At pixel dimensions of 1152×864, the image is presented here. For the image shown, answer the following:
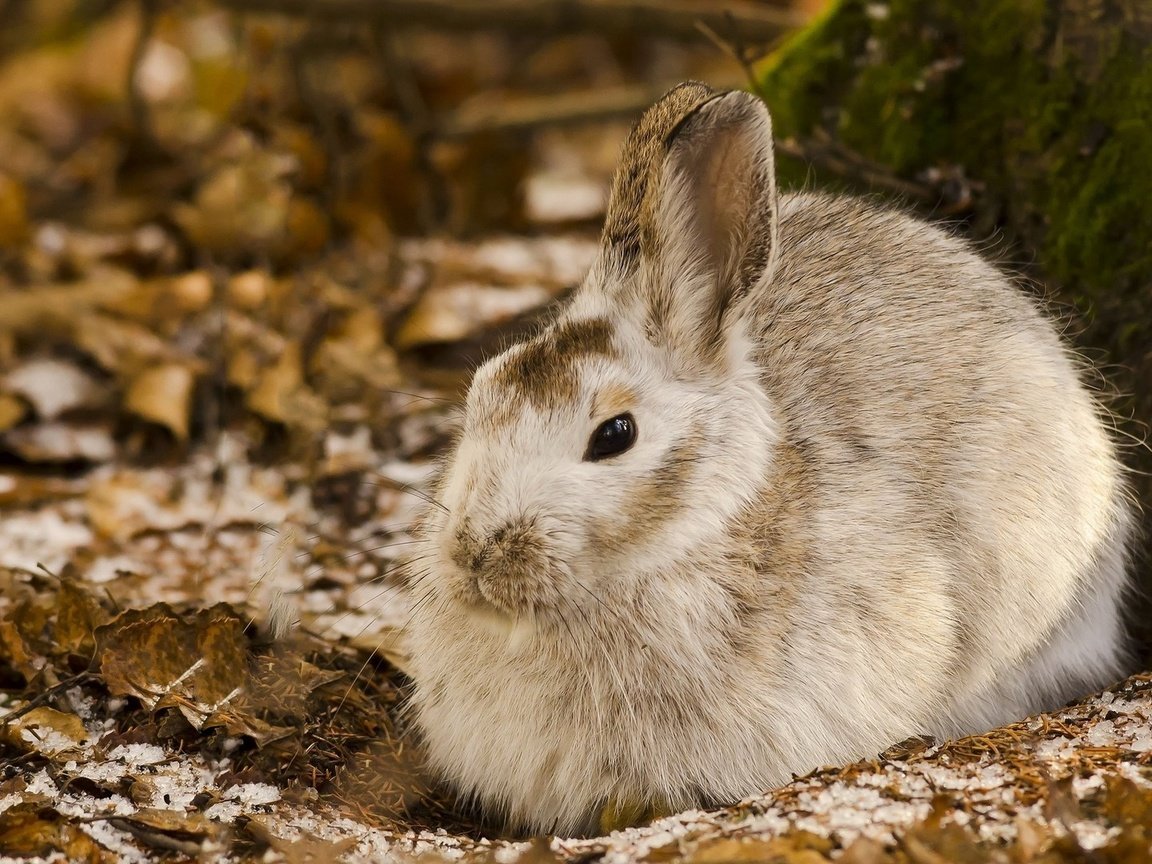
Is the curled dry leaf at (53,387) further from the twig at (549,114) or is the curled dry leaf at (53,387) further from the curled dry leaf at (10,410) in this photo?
the twig at (549,114)

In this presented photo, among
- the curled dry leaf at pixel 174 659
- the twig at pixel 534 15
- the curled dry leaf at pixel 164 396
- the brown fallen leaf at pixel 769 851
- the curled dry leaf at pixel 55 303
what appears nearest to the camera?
the brown fallen leaf at pixel 769 851

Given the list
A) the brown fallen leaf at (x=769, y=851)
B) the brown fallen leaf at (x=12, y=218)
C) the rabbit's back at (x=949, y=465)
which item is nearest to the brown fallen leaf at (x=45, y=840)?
the brown fallen leaf at (x=769, y=851)

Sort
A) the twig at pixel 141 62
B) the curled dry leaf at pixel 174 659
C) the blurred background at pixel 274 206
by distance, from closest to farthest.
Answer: the curled dry leaf at pixel 174 659 → the blurred background at pixel 274 206 → the twig at pixel 141 62

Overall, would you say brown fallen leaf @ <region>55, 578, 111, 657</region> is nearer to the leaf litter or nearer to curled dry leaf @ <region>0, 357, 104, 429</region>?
the leaf litter

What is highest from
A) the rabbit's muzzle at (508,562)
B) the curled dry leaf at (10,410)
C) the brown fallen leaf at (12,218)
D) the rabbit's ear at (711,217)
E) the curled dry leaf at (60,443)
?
the rabbit's ear at (711,217)

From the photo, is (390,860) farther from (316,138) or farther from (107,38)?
(107,38)

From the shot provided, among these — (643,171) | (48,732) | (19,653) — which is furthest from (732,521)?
(19,653)

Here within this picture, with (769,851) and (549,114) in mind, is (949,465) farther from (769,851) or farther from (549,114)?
(549,114)
